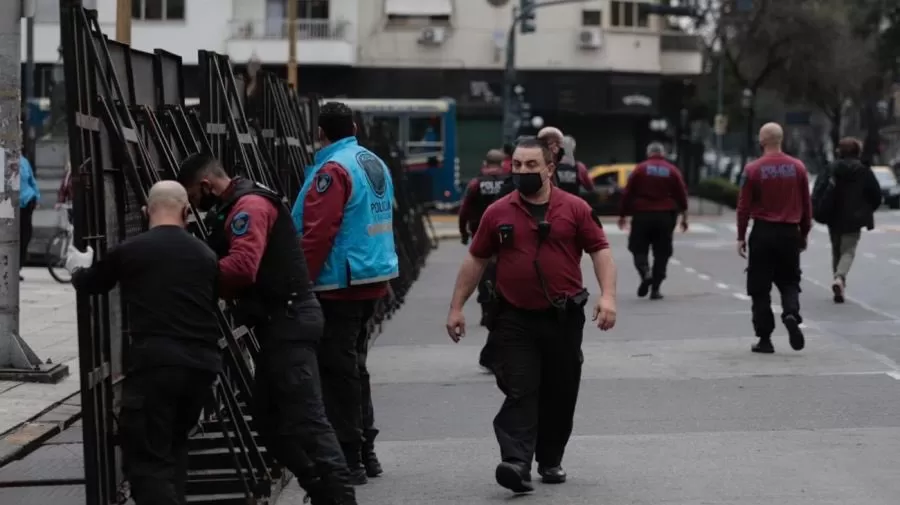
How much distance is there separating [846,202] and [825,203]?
0.74ft

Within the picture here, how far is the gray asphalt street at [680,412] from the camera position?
25.5 feet

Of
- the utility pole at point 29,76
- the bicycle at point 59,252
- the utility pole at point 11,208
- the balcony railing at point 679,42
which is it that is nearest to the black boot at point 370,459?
the utility pole at point 11,208

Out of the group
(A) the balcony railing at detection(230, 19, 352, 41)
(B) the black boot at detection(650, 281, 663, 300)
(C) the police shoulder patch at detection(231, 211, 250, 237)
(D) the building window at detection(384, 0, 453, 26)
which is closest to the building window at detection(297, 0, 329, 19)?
(A) the balcony railing at detection(230, 19, 352, 41)

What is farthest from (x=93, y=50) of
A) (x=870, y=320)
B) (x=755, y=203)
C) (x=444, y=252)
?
(x=444, y=252)

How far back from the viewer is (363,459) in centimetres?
816

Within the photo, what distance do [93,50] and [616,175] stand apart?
36.2 meters

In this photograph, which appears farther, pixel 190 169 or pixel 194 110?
pixel 194 110

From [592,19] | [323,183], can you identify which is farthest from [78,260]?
[592,19]

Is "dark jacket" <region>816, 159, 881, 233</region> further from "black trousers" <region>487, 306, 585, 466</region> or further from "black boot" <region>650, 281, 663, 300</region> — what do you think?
"black trousers" <region>487, 306, 585, 466</region>

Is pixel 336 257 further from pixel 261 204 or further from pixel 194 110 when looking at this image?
pixel 194 110

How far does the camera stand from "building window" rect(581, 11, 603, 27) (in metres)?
53.1

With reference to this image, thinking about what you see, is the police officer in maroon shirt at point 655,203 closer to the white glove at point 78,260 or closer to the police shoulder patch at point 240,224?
the police shoulder patch at point 240,224

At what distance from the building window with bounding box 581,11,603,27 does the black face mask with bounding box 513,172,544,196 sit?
46237 millimetres

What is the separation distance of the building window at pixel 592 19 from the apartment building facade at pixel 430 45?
1.3 inches
